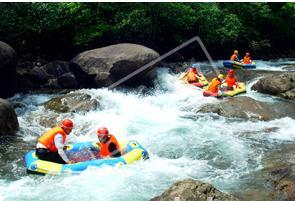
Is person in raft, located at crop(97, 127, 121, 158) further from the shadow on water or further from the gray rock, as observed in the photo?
the gray rock

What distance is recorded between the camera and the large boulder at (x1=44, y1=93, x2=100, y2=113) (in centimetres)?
1384

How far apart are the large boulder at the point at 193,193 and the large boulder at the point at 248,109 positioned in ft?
25.4

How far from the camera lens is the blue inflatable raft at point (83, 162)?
8.98 m

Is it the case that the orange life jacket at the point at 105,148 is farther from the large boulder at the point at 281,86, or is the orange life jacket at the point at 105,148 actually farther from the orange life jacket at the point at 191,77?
the large boulder at the point at 281,86

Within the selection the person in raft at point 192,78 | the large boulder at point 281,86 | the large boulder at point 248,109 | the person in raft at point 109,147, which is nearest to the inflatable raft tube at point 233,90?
the large boulder at point 281,86

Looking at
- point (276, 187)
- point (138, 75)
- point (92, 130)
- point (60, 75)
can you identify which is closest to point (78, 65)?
point (60, 75)

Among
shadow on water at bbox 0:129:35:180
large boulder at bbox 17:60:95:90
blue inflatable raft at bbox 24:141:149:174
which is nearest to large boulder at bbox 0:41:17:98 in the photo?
large boulder at bbox 17:60:95:90

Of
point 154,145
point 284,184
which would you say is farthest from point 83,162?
point 284,184

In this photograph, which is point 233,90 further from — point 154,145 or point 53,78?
point 53,78

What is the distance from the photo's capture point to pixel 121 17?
19.8 m

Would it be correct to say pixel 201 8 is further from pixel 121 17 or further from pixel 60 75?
pixel 60 75

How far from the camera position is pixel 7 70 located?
1529cm

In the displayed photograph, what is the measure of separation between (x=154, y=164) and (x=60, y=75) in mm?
8942

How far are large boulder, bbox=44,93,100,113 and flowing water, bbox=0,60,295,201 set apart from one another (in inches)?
10.8
